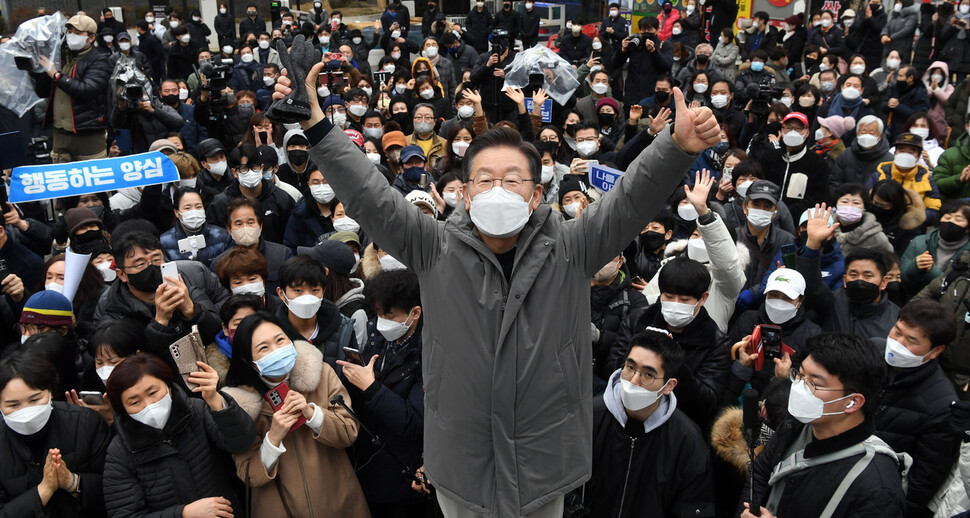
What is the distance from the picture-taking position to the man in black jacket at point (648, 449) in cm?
343

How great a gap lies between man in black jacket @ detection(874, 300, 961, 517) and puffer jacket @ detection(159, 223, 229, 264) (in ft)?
14.7

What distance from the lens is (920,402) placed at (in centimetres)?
358

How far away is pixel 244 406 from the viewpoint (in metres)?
3.54

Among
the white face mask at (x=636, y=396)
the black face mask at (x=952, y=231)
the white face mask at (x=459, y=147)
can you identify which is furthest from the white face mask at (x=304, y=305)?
the black face mask at (x=952, y=231)

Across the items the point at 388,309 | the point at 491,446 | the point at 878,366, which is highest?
the point at 491,446

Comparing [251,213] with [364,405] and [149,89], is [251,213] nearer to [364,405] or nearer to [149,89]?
[364,405]

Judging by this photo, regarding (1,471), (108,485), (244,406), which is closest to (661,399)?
(244,406)

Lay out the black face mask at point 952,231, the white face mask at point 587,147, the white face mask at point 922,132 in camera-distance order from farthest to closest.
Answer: the white face mask at point 922,132
the white face mask at point 587,147
the black face mask at point 952,231

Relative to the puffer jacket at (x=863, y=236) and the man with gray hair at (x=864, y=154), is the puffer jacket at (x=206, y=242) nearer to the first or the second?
the puffer jacket at (x=863, y=236)

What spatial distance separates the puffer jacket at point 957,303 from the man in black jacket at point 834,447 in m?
1.49

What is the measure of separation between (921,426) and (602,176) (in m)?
3.49

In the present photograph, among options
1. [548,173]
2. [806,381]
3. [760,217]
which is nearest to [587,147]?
[548,173]

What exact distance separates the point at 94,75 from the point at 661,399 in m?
7.82

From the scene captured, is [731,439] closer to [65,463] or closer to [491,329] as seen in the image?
[491,329]
